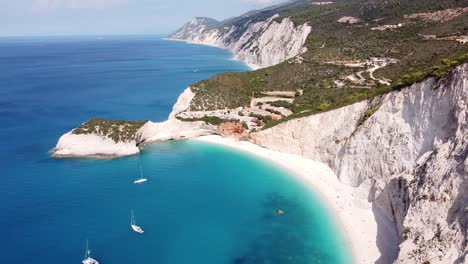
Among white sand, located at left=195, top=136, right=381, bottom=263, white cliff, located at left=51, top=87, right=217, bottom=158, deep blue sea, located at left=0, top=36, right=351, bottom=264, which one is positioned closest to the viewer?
deep blue sea, located at left=0, top=36, right=351, bottom=264

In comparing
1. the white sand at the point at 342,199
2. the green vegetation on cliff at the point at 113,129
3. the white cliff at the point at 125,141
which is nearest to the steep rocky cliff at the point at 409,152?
the white sand at the point at 342,199

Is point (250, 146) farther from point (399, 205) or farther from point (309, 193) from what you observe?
point (399, 205)

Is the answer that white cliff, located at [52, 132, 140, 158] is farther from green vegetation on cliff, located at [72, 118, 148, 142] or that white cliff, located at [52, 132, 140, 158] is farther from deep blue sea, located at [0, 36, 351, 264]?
deep blue sea, located at [0, 36, 351, 264]

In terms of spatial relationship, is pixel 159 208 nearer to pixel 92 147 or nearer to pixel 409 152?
pixel 92 147

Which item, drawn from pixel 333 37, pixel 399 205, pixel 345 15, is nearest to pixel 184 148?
pixel 399 205

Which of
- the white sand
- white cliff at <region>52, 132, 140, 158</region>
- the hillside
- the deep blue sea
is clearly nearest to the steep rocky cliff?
the white sand

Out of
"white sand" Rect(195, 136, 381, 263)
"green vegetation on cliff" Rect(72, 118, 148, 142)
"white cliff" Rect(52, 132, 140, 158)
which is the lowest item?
"white sand" Rect(195, 136, 381, 263)
